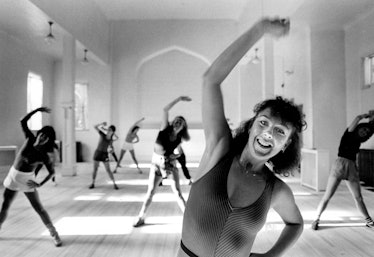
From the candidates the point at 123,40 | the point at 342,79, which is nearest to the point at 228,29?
the point at 123,40

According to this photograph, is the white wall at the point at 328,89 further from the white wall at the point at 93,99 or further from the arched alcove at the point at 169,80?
the white wall at the point at 93,99

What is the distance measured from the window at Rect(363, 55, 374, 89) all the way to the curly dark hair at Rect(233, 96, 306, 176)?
28.9 ft

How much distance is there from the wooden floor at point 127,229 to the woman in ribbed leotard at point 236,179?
101 inches

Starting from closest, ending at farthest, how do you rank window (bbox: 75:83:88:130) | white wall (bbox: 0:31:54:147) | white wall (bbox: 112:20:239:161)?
white wall (bbox: 0:31:54:147) → white wall (bbox: 112:20:239:161) → window (bbox: 75:83:88:130)

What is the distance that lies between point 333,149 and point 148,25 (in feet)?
29.8

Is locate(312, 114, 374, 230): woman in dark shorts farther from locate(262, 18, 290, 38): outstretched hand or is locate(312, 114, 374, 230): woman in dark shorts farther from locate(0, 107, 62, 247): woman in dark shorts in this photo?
locate(262, 18, 290, 38): outstretched hand

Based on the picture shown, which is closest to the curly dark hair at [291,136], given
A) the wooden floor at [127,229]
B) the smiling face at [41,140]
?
the wooden floor at [127,229]

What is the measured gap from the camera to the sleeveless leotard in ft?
2.83

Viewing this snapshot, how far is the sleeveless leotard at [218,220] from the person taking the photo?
863 mm

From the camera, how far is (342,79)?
964 centimetres

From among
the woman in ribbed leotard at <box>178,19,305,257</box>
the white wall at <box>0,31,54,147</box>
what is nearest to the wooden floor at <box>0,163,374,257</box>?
the woman in ribbed leotard at <box>178,19,305,257</box>

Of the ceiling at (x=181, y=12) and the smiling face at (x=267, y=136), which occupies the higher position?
the ceiling at (x=181, y=12)

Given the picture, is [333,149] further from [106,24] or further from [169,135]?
[106,24]

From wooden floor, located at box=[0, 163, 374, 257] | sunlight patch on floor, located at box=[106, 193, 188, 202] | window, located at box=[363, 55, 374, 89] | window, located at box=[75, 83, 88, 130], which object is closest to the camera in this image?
wooden floor, located at box=[0, 163, 374, 257]
